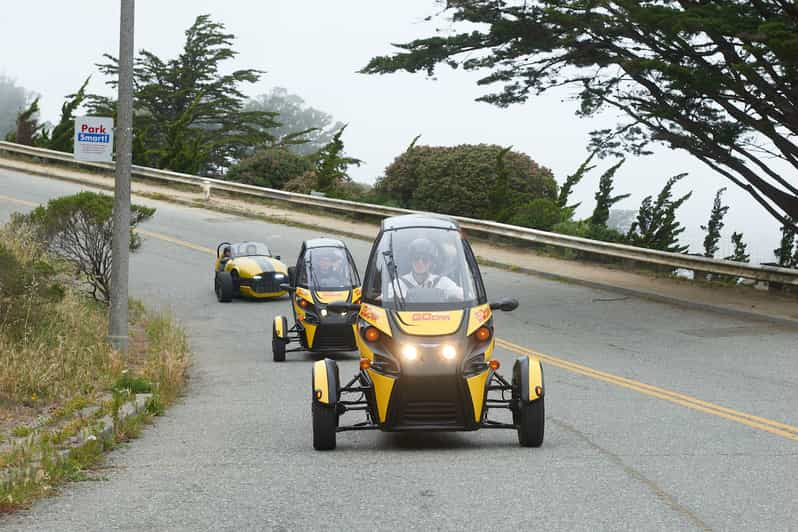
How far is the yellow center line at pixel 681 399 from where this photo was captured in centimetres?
993

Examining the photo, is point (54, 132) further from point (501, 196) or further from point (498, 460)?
point (498, 460)

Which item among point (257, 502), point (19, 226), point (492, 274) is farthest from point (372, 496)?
point (492, 274)

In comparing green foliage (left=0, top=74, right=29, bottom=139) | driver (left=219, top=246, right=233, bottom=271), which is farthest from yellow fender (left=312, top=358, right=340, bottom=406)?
green foliage (left=0, top=74, right=29, bottom=139)

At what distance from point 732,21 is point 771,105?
289cm

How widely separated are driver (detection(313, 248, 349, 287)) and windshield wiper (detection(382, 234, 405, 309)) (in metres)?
6.63

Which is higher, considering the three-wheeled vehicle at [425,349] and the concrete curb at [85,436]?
the three-wheeled vehicle at [425,349]

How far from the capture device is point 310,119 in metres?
170

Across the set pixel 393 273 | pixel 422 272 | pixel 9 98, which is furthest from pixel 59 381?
pixel 9 98

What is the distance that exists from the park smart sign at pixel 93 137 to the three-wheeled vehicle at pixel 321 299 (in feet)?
11.7

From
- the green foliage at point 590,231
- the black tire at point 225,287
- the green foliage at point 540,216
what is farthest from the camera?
the green foliage at point 540,216

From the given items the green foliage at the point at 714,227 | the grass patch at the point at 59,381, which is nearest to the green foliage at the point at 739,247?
the green foliage at the point at 714,227

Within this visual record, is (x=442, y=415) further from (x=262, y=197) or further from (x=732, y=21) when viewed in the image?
(x=262, y=197)

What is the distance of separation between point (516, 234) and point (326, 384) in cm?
2012

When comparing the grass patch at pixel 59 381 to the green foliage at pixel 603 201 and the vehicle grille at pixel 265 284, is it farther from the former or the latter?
the green foliage at pixel 603 201
